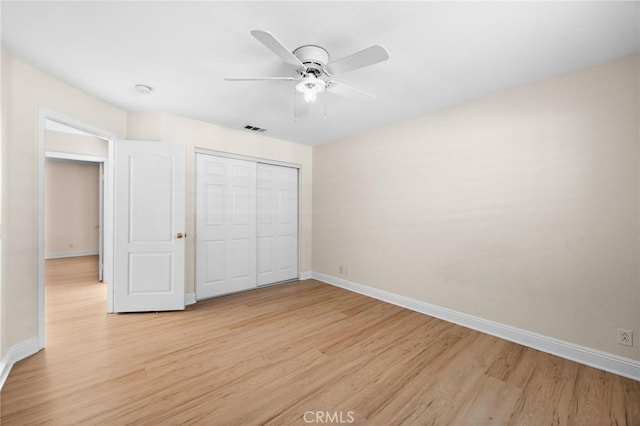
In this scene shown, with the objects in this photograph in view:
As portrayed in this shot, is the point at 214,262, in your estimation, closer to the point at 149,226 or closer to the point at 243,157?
the point at 149,226

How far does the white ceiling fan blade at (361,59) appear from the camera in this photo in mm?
1603

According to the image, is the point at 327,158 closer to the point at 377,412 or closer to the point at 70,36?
the point at 70,36

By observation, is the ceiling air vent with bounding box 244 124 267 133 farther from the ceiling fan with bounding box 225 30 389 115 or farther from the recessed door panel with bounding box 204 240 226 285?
the ceiling fan with bounding box 225 30 389 115

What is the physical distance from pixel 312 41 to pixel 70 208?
8.03 metres

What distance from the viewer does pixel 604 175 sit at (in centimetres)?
217

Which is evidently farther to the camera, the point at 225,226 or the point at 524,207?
the point at 225,226

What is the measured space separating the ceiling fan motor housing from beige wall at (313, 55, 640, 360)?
1862mm

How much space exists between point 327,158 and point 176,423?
3928 millimetres

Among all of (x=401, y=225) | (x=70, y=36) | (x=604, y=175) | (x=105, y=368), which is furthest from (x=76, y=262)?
(x=604, y=175)

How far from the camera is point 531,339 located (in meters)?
2.50

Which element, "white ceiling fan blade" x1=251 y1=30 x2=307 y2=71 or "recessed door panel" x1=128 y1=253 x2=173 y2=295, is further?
"recessed door panel" x1=128 y1=253 x2=173 y2=295

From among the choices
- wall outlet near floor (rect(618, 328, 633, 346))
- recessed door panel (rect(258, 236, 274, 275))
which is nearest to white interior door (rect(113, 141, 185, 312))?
recessed door panel (rect(258, 236, 274, 275))

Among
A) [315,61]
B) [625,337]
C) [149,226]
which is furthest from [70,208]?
[625,337]

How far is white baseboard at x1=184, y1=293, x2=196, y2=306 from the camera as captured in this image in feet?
11.6
